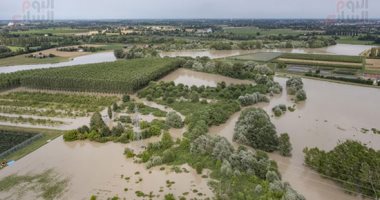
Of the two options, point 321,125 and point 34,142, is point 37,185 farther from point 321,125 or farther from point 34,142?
point 321,125

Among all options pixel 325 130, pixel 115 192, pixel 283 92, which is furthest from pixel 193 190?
pixel 283 92

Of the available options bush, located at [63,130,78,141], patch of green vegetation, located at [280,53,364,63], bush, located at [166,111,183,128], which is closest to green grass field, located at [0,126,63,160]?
bush, located at [63,130,78,141]

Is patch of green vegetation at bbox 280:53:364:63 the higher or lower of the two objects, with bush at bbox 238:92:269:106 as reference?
higher

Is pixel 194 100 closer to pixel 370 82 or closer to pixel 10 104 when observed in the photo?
pixel 10 104

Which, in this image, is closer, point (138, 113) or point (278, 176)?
point (278, 176)

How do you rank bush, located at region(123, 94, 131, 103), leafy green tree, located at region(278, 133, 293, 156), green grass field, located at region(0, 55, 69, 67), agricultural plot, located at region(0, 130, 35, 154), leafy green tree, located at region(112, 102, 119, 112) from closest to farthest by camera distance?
1. leafy green tree, located at region(278, 133, 293, 156)
2. agricultural plot, located at region(0, 130, 35, 154)
3. leafy green tree, located at region(112, 102, 119, 112)
4. bush, located at region(123, 94, 131, 103)
5. green grass field, located at region(0, 55, 69, 67)

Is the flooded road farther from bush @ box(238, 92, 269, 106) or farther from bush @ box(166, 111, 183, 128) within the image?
bush @ box(166, 111, 183, 128)

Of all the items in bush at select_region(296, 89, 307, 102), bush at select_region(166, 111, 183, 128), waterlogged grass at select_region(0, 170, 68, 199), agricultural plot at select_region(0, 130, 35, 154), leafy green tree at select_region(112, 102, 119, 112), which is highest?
bush at select_region(296, 89, 307, 102)
